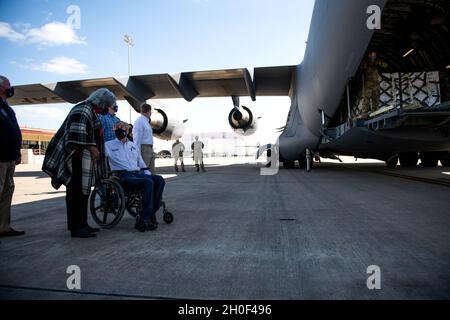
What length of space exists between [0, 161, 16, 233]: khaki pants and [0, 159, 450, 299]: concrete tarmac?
27 centimetres

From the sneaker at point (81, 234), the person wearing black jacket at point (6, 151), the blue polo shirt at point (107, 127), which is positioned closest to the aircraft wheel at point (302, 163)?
the blue polo shirt at point (107, 127)

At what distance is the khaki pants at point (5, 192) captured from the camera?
3.18 meters

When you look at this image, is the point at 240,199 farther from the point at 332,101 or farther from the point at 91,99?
the point at 332,101

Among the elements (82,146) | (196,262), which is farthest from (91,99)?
(196,262)

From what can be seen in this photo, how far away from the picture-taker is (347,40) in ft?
19.7

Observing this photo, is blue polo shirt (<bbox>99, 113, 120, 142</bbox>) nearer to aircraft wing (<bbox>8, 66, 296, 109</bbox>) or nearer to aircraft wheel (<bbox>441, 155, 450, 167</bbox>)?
aircraft wing (<bbox>8, 66, 296, 109</bbox>)

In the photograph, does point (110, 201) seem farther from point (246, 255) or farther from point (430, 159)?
point (430, 159)

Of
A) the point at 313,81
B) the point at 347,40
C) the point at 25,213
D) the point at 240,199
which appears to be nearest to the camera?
the point at 25,213

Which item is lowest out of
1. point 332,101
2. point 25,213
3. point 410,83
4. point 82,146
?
point 25,213

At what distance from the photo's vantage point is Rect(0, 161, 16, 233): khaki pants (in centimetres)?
318

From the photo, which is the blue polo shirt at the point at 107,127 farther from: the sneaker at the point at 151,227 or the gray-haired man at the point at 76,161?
the sneaker at the point at 151,227

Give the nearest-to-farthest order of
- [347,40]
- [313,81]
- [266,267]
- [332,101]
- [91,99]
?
[266,267] < [91,99] < [347,40] < [332,101] < [313,81]
